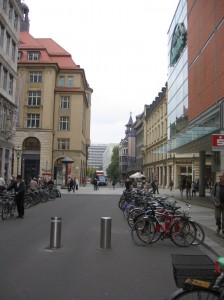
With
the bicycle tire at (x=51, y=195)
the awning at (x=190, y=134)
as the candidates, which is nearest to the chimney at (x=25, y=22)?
the awning at (x=190, y=134)

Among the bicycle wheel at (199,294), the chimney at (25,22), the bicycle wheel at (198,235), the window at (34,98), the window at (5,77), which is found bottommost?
the bicycle wheel at (198,235)

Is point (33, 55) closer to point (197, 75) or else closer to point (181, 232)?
point (197, 75)

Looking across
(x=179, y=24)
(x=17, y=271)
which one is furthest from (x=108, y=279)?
(x=179, y=24)

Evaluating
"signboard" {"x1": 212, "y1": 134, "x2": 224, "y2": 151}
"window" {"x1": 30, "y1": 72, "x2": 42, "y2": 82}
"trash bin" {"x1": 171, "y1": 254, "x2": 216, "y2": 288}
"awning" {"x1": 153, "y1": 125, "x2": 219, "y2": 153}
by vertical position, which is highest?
"window" {"x1": 30, "y1": 72, "x2": 42, "y2": 82}

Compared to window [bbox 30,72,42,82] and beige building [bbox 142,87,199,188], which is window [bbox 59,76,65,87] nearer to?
window [bbox 30,72,42,82]

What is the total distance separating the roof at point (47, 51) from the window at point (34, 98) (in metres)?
5.04

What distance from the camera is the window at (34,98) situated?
2510 inches

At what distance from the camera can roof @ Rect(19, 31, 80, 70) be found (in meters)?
64.5

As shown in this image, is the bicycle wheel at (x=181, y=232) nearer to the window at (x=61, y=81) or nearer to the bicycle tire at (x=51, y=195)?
the bicycle tire at (x=51, y=195)

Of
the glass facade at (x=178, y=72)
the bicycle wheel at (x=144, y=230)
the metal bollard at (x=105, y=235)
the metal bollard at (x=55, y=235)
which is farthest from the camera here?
the glass facade at (x=178, y=72)

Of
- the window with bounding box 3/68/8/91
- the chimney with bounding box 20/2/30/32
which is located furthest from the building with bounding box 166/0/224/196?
the chimney with bounding box 20/2/30/32

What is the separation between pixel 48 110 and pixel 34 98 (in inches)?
134

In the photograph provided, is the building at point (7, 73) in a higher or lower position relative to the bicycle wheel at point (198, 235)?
higher

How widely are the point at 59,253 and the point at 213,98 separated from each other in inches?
715
